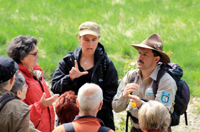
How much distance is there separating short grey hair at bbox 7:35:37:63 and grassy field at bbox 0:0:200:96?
3.21 m

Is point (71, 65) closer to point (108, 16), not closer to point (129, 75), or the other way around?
point (129, 75)

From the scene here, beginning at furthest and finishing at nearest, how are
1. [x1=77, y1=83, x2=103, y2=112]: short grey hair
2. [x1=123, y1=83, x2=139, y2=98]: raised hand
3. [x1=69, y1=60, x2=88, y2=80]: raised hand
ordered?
[x1=69, y1=60, x2=88, y2=80]: raised hand
[x1=123, y1=83, x2=139, y2=98]: raised hand
[x1=77, y1=83, x2=103, y2=112]: short grey hair

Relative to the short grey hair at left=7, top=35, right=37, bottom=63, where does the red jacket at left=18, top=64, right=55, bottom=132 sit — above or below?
below

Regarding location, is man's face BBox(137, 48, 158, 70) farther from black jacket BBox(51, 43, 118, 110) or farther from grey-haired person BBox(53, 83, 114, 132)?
grey-haired person BBox(53, 83, 114, 132)

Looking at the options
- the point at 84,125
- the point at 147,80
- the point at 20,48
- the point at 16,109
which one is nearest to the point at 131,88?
the point at 147,80

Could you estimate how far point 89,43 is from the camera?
12.5ft

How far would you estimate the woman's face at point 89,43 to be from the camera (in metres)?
3.81

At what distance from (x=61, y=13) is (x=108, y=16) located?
5.45ft

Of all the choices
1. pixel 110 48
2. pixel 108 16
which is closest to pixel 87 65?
pixel 110 48

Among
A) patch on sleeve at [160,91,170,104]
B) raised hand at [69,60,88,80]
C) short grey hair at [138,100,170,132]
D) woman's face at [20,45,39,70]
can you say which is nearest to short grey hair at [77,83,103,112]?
short grey hair at [138,100,170,132]

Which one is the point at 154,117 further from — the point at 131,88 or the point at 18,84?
the point at 18,84

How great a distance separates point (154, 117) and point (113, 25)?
7.19m

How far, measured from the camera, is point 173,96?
3377 mm

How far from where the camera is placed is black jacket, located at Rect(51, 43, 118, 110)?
12.3ft
